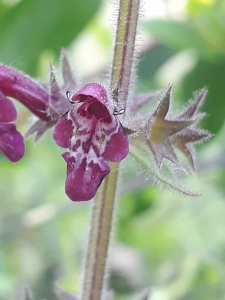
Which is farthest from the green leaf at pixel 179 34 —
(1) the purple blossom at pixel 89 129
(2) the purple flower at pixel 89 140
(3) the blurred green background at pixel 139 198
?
(2) the purple flower at pixel 89 140

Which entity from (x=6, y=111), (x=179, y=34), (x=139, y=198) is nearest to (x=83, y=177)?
(x=6, y=111)

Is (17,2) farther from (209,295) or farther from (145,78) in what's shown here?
(209,295)

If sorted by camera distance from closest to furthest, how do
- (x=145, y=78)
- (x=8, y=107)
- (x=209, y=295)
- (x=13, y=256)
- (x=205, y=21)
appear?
(x=8, y=107) → (x=209, y=295) → (x=205, y=21) → (x=145, y=78) → (x=13, y=256)

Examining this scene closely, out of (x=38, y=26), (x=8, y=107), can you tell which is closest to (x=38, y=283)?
(x=38, y=26)

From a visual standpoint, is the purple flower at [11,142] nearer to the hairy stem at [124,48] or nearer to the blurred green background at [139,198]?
the hairy stem at [124,48]

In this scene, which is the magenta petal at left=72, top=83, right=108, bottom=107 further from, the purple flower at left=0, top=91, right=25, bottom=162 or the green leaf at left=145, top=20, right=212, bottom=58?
the green leaf at left=145, top=20, right=212, bottom=58

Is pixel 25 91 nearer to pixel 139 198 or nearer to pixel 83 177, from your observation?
pixel 83 177
